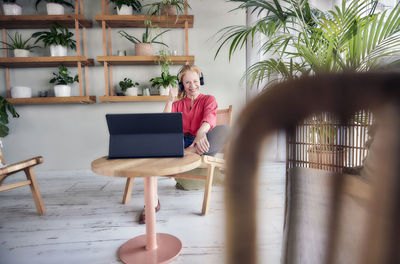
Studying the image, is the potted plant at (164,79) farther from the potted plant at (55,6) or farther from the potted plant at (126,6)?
the potted plant at (55,6)

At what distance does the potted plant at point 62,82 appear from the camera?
2453 mm

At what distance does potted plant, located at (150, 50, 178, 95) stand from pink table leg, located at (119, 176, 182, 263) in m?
1.52

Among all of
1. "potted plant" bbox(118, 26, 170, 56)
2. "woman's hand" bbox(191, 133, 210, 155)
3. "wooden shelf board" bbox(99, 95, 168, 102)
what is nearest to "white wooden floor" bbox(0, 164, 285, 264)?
"woman's hand" bbox(191, 133, 210, 155)

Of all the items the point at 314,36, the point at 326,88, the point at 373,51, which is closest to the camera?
the point at 326,88

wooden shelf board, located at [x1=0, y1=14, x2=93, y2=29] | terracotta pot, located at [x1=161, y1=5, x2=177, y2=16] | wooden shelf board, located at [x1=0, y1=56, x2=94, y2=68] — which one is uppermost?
terracotta pot, located at [x1=161, y1=5, x2=177, y2=16]

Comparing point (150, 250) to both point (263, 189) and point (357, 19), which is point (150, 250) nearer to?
point (263, 189)

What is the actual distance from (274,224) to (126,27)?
256 cm

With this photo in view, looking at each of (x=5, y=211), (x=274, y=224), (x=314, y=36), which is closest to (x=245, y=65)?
(x=314, y=36)

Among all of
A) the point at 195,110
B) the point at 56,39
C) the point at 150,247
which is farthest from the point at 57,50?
the point at 150,247

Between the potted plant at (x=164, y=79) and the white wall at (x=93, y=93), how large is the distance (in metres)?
0.19

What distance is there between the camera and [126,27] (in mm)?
2660

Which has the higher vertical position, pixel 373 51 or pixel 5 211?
pixel 373 51

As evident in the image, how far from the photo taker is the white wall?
2.66 meters

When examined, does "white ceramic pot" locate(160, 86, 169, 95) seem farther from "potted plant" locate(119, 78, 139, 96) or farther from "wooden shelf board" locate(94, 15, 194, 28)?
"wooden shelf board" locate(94, 15, 194, 28)
